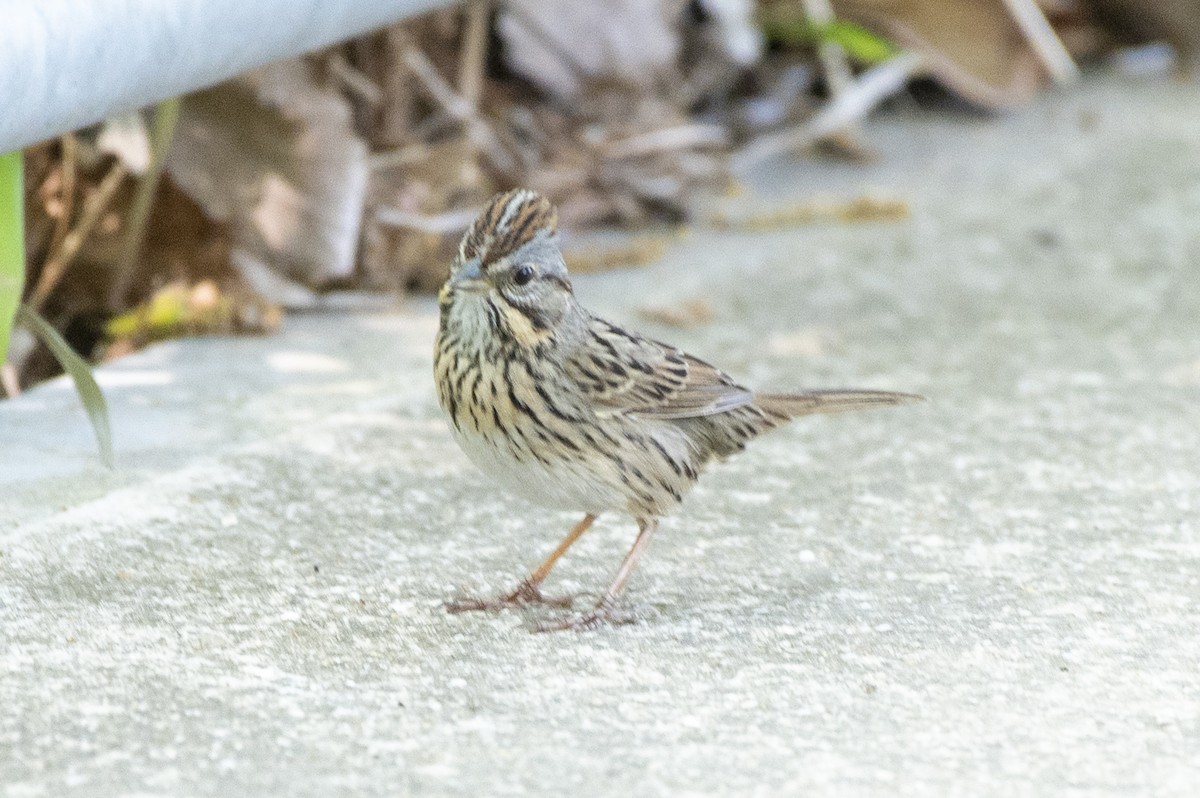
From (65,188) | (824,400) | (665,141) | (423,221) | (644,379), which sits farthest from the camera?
(665,141)

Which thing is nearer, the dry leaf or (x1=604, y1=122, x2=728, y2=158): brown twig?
the dry leaf

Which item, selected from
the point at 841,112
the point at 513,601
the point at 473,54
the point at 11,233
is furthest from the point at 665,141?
the point at 513,601

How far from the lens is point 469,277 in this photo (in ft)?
11.0

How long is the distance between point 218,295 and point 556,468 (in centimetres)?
211

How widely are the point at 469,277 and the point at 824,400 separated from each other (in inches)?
40.3

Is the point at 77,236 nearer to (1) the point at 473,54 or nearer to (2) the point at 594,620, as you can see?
(1) the point at 473,54

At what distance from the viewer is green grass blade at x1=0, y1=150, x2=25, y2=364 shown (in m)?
3.79

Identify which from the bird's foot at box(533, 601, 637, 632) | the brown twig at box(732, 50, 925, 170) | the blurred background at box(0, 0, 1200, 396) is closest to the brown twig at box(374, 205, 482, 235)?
the blurred background at box(0, 0, 1200, 396)

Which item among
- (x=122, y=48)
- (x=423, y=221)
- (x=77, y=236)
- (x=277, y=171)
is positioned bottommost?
(x=423, y=221)

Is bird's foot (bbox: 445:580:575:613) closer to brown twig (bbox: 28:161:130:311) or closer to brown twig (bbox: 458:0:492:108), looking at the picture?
brown twig (bbox: 28:161:130:311)

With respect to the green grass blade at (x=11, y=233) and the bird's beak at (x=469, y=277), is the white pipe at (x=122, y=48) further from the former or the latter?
the bird's beak at (x=469, y=277)

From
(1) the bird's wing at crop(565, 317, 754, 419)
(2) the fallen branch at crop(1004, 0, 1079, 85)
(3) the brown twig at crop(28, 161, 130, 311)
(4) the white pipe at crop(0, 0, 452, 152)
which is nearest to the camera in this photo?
(4) the white pipe at crop(0, 0, 452, 152)

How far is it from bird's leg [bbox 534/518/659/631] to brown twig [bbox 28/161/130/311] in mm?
2201

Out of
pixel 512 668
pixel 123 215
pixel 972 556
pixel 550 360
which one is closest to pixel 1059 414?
pixel 972 556
